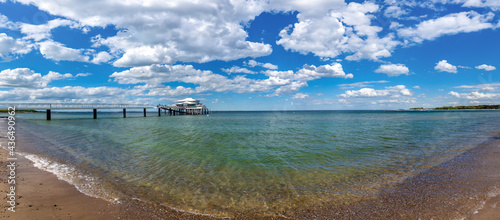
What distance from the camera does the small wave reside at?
640cm

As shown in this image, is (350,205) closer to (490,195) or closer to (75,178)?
(490,195)

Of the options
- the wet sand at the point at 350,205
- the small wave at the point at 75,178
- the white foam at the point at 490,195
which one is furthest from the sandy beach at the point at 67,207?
the white foam at the point at 490,195

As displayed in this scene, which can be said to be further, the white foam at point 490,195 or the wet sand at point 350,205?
the white foam at point 490,195

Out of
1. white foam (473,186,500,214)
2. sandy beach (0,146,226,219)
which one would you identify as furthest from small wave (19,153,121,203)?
white foam (473,186,500,214)

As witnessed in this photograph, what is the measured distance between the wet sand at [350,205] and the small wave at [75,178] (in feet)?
0.74

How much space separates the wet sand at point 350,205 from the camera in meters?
5.08

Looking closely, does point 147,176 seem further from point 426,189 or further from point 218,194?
point 426,189

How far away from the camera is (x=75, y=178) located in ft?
26.2

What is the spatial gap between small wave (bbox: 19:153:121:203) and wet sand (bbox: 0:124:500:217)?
0.23 metres

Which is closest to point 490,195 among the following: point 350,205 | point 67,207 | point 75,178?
point 350,205

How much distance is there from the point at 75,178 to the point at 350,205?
8.93 m

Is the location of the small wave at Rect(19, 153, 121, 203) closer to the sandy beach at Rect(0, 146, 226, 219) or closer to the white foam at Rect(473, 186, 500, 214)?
the sandy beach at Rect(0, 146, 226, 219)

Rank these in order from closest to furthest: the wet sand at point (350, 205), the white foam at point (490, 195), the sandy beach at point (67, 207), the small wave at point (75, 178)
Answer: the sandy beach at point (67, 207), the wet sand at point (350, 205), the white foam at point (490, 195), the small wave at point (75, 178)

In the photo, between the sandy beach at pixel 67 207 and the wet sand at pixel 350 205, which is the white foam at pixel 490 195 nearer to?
the wet sand at pixel 350 205
